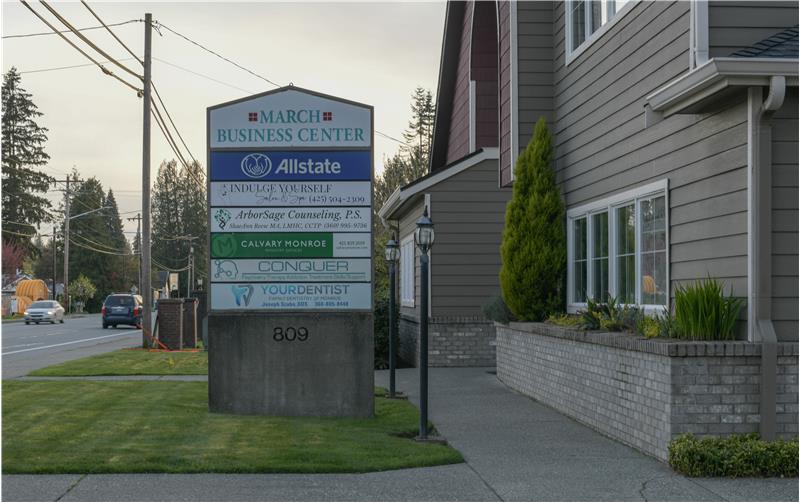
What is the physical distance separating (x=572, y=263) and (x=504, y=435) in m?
4.30

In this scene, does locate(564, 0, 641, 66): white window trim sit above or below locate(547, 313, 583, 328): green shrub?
above

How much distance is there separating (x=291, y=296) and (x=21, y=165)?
81180 millimetres

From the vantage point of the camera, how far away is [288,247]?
13461mm

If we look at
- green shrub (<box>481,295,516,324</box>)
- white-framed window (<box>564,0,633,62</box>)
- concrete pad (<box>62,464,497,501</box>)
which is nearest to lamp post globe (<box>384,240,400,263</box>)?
green shrub (<box>481,295,516,324</box>)

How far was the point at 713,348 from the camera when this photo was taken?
9.12 metres

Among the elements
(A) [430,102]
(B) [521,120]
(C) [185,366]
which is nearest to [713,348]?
(B) [521,120]

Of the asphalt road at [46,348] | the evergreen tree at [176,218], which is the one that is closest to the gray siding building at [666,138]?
the asphalt road at [46,348]

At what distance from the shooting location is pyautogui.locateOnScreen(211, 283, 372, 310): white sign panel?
1338 centimetres

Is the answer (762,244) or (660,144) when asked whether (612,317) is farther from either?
(762,244)

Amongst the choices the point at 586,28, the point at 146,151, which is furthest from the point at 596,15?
the point at 146,151

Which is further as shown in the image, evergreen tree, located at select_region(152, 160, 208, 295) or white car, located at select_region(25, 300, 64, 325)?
evergreen tree, located at select_region(152, 160, 208, 295)

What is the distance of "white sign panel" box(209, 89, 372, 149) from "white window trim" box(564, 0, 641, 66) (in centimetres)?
324

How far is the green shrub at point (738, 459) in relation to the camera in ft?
28.3

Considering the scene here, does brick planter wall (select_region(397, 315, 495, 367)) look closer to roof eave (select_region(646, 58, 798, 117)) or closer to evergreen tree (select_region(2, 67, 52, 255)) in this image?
roof eave (select_region(646, 58, 798, 117))
